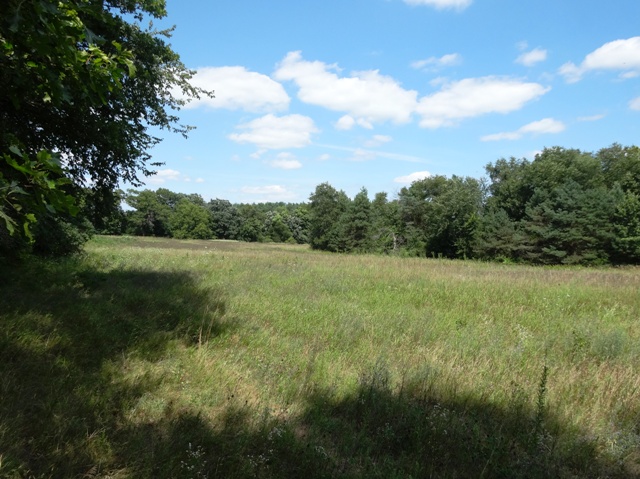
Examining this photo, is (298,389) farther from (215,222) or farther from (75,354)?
(215,222)

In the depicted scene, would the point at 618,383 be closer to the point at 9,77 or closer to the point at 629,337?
the point at 629,337

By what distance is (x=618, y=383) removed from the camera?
4586 millimetres

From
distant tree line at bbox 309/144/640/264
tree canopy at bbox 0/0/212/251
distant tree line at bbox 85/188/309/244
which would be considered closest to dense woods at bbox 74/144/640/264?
distant tree line at bbox 309/144/640/264

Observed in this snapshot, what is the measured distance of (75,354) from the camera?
448 centimetres

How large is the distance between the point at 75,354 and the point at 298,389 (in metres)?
2.82

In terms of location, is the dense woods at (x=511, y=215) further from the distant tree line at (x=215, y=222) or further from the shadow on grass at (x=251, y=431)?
the distant tree line at (x=215, y=222)

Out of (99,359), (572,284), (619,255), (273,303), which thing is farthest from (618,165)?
(99,359)

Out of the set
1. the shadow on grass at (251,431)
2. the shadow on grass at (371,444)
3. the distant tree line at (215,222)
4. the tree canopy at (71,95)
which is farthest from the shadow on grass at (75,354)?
the distant tree line at (215,222)

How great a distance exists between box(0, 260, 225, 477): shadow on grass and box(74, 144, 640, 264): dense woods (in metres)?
2.44

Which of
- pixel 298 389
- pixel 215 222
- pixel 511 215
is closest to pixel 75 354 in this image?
pixel 298 389

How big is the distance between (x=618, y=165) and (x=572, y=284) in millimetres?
51347

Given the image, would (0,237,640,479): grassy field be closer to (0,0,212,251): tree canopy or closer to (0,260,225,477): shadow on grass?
(0,260,225,477): shadow on grass

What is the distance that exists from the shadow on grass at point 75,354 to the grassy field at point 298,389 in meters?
0.02

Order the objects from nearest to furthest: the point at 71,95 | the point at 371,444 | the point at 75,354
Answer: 1. the point at 71,95
2. the point at 371,444
3. the point at 75,354
